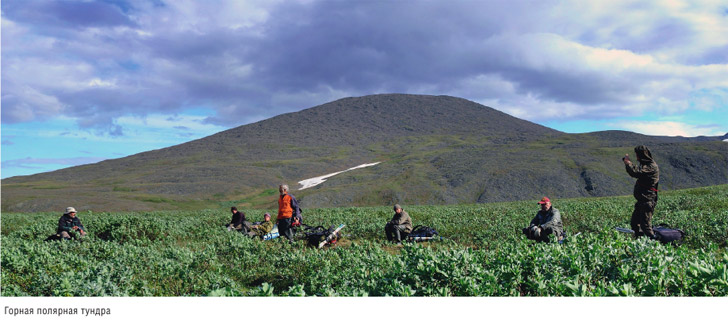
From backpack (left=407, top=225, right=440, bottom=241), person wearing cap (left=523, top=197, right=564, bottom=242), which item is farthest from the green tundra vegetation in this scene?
backpack (left=407, top=225, right=440, bottom=241)

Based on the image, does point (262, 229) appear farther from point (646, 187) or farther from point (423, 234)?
point (646, 187)

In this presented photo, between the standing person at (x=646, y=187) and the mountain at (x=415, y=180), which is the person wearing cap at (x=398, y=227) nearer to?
the standing person at (x=646, y=187)

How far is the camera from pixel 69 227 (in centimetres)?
1577

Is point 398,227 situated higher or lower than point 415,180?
lower

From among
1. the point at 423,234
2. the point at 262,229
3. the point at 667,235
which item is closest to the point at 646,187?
the point at 667,235

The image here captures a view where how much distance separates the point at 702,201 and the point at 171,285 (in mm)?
26070

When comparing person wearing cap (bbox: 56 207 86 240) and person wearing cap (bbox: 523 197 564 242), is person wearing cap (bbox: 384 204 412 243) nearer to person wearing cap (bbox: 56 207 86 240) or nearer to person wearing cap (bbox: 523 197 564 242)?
person wearing cap (bbox: 523 197 564 242)

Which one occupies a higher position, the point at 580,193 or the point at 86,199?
the point at 86,199

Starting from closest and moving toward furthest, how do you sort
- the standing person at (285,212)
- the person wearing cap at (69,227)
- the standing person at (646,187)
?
the standing person at (646,187) → the standing person at (285,212) → the person wearing cap at (69,227)

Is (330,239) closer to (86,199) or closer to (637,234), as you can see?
(637,234)

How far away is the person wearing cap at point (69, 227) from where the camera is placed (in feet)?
50.7

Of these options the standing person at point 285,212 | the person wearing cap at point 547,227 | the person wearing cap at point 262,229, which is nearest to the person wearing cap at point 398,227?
the standing person at point 285,212

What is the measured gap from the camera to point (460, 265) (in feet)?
22.1

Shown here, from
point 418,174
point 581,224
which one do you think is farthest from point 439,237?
point 418,174
